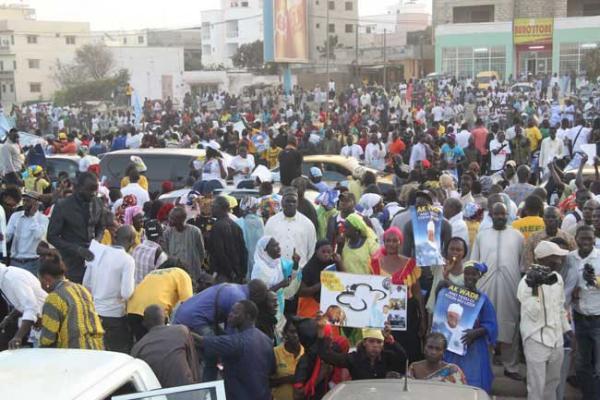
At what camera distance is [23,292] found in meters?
6.67

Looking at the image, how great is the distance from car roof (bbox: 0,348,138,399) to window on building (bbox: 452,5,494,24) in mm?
56839

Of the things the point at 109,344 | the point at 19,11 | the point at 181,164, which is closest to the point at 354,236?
the point at 109,344

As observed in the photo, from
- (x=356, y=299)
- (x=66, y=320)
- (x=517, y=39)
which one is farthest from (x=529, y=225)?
(x=517, y=39)

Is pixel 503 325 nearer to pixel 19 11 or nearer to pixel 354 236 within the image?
pixel 354 236

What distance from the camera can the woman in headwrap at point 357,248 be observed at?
7.97 m

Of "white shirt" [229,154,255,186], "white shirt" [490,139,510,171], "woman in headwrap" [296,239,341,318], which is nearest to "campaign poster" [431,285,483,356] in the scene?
"woman in headwrap" [296,239,341,318]

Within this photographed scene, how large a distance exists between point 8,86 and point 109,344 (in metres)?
79.3

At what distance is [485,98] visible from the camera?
103 feet

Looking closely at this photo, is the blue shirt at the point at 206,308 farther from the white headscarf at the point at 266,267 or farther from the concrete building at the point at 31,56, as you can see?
the concrete building at the point at 31,56

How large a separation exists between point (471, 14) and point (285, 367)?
5574 cm

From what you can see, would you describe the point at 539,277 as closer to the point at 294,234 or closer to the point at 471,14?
the point at 294,234

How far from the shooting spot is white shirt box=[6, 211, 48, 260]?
9.48m

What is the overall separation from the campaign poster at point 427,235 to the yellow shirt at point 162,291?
7.09 ft

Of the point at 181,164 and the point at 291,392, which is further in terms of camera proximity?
the point at 181,164
